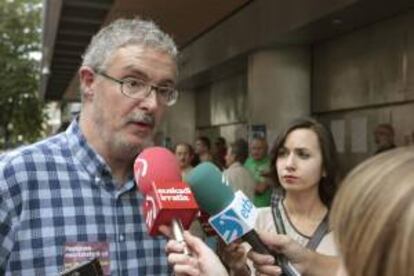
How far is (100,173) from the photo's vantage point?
1.88 metres

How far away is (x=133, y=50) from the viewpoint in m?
1.89

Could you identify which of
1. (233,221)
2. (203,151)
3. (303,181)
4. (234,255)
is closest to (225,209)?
(233,221)

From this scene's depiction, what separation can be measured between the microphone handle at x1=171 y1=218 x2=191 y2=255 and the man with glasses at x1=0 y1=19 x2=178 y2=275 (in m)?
0.30

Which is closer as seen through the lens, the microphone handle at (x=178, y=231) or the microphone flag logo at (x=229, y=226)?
the microphone handle at (x=178, y=231)

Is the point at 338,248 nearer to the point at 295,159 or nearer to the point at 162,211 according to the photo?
the point at 162,211

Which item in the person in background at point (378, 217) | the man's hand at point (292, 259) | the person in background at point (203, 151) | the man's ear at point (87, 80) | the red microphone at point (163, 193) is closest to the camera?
the person in background at point (378, 217)

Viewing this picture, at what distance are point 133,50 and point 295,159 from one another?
4.01 ft

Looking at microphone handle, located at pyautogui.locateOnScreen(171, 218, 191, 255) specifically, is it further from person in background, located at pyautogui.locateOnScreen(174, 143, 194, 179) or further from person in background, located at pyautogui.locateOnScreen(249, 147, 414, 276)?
person in background, located at pyautogui.locateOnScreen(174, 143, 194, 179)

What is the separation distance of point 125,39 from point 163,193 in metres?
0.52

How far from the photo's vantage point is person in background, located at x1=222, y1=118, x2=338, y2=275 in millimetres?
2717

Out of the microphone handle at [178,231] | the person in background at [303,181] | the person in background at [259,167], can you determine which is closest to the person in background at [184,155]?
the person in background at [259,167]

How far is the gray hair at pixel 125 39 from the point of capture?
191 cm

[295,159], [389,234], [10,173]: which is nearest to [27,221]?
[10,173]

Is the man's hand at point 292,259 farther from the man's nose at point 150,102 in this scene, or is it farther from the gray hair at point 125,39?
the gray hair at point 125,39
